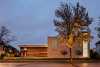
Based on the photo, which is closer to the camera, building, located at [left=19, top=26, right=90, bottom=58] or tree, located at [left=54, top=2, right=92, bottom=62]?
tree, located at [left=54, top=2, right=92, bottom=62]

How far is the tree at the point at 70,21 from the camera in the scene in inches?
1693

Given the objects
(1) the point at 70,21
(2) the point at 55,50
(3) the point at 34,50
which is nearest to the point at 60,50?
(2) the point at 55,50

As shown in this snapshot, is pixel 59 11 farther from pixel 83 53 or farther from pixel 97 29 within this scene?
pixel 97 29

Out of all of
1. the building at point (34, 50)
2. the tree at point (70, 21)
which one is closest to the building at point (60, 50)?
the building at point (34, 50)

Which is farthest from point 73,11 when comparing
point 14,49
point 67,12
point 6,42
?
point 6,42

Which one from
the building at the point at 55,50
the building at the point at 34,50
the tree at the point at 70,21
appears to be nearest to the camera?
the tree at the point at 70,21

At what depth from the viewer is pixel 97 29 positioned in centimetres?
7631

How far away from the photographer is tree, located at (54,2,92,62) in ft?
141

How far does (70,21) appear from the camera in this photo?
43.7 m

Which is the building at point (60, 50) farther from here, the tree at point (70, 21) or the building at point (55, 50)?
the tree at point (70, 21)

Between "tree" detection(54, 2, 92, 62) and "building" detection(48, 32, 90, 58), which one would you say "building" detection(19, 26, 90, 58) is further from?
"tree" detection(54, 2, 92, 62)

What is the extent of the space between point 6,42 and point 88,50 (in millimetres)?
30453

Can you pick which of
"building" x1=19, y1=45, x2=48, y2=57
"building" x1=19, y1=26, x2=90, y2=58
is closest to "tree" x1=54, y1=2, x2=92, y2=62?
"building" x1=19, y1=26, x2=90, y2=58

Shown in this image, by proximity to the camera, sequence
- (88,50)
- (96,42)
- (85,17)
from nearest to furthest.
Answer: (85,17)
(88,50)
(96,42)
